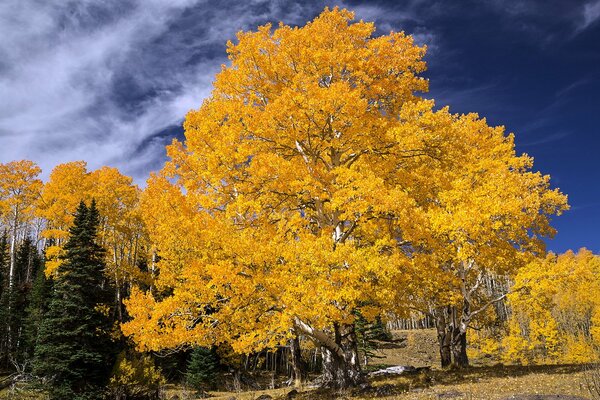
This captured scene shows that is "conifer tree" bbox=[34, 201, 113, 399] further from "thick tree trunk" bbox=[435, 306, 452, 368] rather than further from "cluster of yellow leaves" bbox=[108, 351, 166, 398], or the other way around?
"thick tree trunk" bbox=[435, 306, 452, 368]

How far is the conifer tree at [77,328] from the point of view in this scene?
67.2 ft

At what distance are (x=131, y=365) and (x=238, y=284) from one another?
60.9 ft

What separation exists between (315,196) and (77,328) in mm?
17008

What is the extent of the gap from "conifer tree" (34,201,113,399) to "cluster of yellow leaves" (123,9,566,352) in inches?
439

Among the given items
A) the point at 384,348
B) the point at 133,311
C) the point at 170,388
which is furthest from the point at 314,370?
the point at 133,311

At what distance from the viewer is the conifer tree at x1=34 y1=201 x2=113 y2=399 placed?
20484mm

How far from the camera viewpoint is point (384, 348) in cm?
7325

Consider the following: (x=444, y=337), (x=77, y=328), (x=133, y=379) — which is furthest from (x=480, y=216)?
(x=133, y=379)

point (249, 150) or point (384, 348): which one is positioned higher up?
point (249, 150)

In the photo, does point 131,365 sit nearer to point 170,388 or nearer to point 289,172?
point 170,388

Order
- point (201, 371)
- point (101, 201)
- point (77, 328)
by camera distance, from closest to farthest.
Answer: point (77, 328), point (101, 201), point (201, 371)

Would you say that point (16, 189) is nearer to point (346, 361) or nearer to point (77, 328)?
point (77, 328)

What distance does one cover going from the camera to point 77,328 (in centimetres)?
2144

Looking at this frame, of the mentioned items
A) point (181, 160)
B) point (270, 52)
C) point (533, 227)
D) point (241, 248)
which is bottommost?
point (241, 248)
